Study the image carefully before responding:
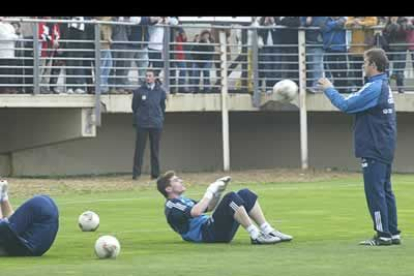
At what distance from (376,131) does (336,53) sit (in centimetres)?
1667

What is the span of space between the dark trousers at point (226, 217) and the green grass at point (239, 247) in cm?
15

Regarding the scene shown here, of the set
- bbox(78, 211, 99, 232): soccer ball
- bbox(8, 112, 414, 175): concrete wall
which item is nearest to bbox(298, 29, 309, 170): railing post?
bbox(8, 112, 414, 175): concrete wall

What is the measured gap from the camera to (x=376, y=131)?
1113 cm

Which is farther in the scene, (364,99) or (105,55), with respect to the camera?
(105,55)

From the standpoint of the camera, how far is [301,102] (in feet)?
93.0

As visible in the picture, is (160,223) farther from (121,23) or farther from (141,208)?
(121,23)

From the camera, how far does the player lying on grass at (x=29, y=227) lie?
9.95m

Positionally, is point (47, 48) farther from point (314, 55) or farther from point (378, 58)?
point (378, 58)

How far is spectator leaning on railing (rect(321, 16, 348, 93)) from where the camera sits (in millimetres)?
27234

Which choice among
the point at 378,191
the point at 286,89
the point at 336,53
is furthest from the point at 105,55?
the point at 378,191

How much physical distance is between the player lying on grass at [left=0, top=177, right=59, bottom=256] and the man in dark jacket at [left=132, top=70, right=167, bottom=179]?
14.6m
